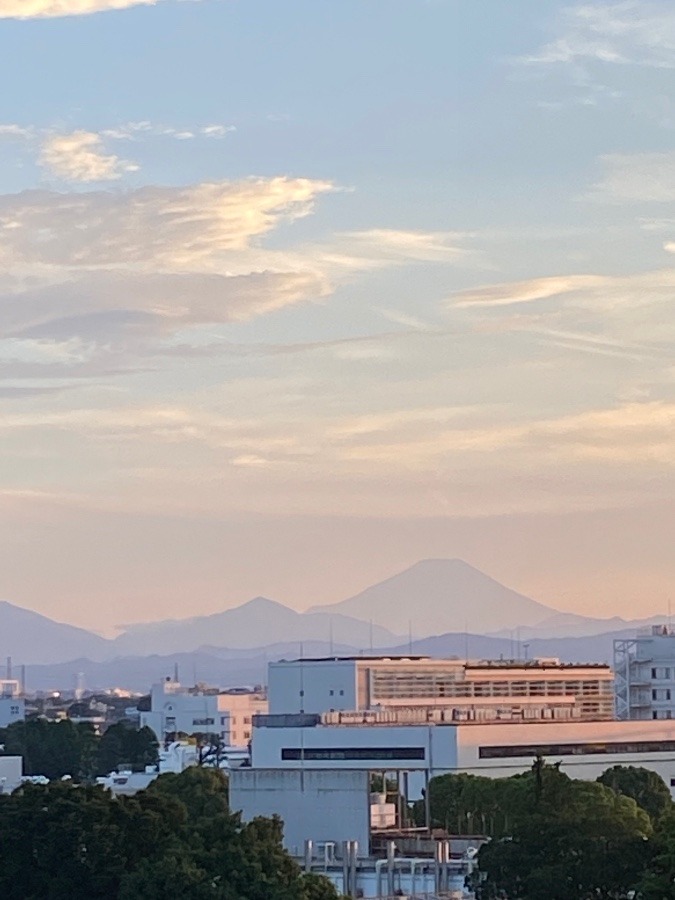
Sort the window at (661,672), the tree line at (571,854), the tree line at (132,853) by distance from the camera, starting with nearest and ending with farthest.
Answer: the tree line at (132,853)
the tree line at (571,854)
the window at (661,672)

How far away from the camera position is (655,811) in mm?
66438

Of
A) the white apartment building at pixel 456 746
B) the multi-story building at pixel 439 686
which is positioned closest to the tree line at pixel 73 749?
the multi-story building at pixel 439 686

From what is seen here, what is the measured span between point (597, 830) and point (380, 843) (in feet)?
58.6

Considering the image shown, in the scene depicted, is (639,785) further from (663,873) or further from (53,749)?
(53,749)

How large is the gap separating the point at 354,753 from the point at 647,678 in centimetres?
2903

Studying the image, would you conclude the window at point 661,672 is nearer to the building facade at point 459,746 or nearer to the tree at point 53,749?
the building facade at point 459,746

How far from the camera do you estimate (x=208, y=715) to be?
170 m

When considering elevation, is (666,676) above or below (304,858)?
above

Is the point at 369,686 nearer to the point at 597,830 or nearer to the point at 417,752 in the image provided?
the point at 417,752

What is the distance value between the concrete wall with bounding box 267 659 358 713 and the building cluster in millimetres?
77

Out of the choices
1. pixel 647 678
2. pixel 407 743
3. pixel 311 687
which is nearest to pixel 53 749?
pixel 311 687

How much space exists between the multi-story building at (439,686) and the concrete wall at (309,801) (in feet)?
127

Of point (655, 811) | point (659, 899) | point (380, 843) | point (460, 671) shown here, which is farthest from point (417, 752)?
point (659, 899)

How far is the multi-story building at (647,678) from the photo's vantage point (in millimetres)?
104875
